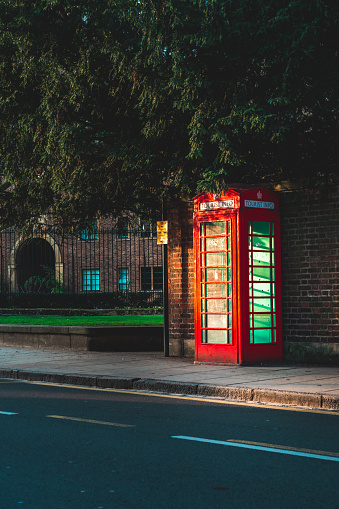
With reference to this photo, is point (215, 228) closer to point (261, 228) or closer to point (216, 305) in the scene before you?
point (261, 228)

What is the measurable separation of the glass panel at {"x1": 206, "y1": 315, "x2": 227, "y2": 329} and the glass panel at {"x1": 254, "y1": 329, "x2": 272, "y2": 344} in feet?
1.88

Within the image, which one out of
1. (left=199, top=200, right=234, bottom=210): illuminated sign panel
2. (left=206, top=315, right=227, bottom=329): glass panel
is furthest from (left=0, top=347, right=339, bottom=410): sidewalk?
(left=199, top=200, right=234, bottom=210): illuminated sign panel

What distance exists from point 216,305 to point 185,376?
209 centimetres

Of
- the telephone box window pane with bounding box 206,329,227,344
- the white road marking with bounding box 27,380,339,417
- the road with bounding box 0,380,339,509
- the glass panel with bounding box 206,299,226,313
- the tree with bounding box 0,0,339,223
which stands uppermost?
the tree with bounding box 0,0,339,223

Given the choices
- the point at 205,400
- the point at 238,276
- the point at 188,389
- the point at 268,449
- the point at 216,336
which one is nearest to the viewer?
the point at 268,449

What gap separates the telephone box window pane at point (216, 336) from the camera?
41.9 ft

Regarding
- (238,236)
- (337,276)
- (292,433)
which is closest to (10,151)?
(238,236)

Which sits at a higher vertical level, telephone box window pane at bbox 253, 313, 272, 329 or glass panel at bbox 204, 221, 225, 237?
glass panel at bbox 204, 221, 225, 237

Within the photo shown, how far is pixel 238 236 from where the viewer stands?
12406mm

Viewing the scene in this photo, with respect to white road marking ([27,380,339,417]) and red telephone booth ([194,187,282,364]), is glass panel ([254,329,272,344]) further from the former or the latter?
white road marking ([27,380,339,417])

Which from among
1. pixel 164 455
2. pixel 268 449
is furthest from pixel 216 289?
pixel 164 455

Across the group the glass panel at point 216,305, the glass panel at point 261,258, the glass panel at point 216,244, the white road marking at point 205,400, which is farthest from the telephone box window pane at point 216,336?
the white road marking at point 205,400

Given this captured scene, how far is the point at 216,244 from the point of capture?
12844 millimetres

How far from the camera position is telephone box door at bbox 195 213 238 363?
41.1 feet
